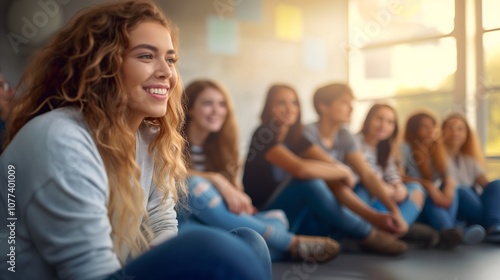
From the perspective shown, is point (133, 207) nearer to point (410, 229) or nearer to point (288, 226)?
point (288, 226)

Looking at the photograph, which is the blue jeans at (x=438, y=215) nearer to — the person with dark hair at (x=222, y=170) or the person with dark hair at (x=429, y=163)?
the person with dark hair at (x=429, y=163)

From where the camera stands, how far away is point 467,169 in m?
3.40

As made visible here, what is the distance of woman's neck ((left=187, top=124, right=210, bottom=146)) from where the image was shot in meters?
2.51

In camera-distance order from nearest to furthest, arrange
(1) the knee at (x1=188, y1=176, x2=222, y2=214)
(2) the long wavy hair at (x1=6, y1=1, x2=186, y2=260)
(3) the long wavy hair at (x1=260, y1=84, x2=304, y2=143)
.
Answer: (2) the long wavy hair at (x1=6, y1=1, x2=186, y2=260) → (1) the knee at (x1=188, y1=176, x2=222, y2=214) → (3) the long wavy hair at (x1=260, y1=84, x2=304, y2=143)

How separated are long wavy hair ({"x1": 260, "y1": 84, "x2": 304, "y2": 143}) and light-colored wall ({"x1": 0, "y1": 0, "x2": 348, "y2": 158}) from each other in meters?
0.03

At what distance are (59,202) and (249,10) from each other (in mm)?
2229

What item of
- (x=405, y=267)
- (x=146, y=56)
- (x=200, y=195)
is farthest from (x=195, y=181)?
(x=146, y=56)

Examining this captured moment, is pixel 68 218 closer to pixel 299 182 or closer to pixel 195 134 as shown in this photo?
pixel 195 134

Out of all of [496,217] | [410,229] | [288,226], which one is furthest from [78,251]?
[496,217]

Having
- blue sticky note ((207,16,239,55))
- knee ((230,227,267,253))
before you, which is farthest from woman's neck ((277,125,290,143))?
knee ((230,227,267,253))

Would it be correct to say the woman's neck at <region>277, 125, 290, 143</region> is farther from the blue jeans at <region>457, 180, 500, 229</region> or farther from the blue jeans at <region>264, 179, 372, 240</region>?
the blue jeans at <region>457, 180, 500, 229</region>

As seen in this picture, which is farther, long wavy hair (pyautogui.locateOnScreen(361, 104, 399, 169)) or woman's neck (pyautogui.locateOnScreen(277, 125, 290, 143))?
long wavy hair (pyautogui.locateOnScreen(361, 104, 399, 169))

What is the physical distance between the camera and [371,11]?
3512 millimetres

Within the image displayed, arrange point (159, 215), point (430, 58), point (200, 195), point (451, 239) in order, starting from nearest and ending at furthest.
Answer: point (159, 215), point (200, 195), point (451, 239), point (430, 58)
